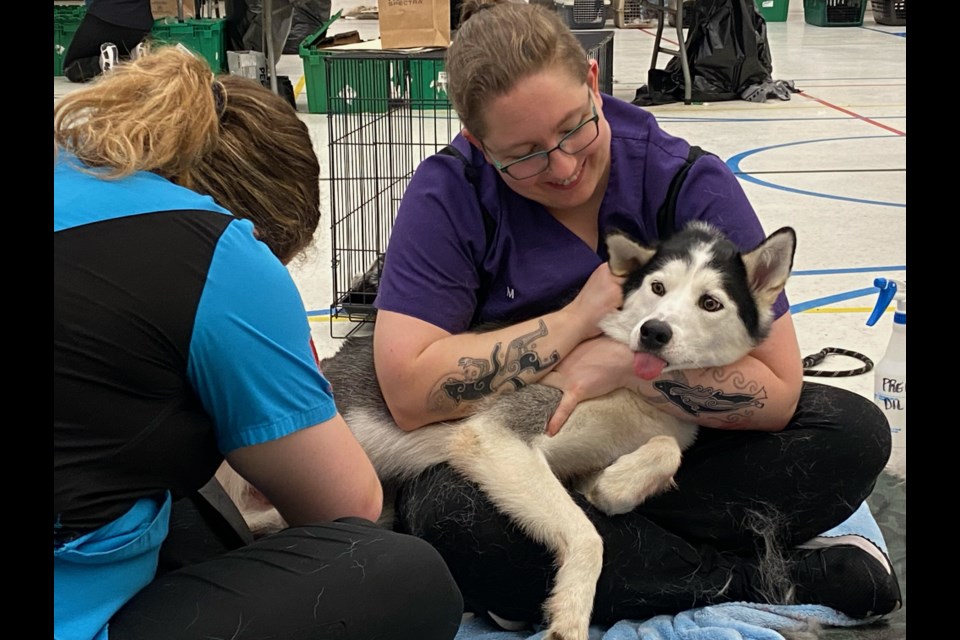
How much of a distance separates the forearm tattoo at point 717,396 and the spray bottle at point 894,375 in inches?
28.4

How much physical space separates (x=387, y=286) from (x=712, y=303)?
0.69 meters

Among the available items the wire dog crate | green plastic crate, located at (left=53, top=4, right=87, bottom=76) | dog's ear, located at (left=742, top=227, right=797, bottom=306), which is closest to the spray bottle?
dog's ear, located at (left=742, top=227, right=797, bottom=306)

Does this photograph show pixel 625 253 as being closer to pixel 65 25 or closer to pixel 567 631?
pixel 567 631

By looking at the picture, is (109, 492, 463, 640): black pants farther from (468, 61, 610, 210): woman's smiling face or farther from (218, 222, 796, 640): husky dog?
(468, 61, 610, 210): woman's smiling face

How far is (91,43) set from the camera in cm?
884

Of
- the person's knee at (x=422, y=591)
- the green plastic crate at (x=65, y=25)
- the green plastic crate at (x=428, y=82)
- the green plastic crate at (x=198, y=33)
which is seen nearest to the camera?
the person's knee at (x=422, y=591)

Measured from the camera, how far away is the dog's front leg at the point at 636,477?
6.96ft

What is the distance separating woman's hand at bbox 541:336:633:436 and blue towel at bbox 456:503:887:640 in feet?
1.46

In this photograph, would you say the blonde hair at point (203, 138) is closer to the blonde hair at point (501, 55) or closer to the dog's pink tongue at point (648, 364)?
the blonde hair at point (501, 55)

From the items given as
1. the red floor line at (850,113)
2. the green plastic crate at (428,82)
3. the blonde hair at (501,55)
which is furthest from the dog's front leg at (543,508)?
the red floor line at (850,113)

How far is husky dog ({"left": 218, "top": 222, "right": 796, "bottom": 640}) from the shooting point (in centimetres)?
206

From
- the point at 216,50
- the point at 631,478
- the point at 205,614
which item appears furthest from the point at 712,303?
the point at 216,50

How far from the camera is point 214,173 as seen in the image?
1.70 m

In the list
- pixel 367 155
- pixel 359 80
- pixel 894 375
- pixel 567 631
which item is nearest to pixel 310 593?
pixel 567 631
